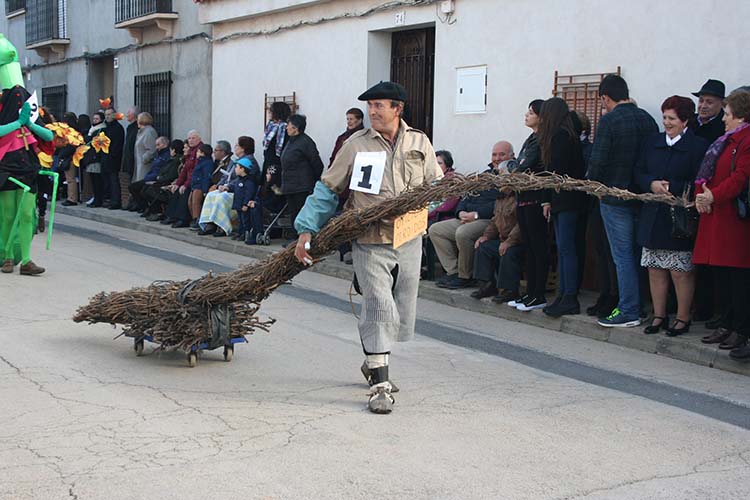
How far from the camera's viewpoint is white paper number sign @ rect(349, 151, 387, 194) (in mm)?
6094

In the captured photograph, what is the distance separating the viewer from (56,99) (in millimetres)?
26734

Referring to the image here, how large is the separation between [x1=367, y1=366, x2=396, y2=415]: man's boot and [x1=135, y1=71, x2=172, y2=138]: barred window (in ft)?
50.8

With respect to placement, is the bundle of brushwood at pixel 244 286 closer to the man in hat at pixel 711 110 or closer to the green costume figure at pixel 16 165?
the man in hat at pixel 711 110

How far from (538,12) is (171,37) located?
10.7 m

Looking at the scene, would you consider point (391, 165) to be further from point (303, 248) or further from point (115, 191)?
point (115, 191)

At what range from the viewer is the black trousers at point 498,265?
31.8 ft

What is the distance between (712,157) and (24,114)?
22.4 feet

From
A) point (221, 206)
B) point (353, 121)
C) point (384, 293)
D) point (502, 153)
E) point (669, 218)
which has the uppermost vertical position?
point (353, 121)

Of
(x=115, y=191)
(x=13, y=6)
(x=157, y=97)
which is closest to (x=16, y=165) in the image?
(x=115, y=191)

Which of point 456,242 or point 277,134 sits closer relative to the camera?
point 456,242

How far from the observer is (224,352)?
717 cm

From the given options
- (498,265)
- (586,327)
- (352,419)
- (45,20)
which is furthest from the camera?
(45,20)

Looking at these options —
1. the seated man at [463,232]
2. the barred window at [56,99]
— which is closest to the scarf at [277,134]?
the seated man at [463,232]

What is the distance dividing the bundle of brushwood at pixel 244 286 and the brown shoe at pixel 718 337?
1.28 m
